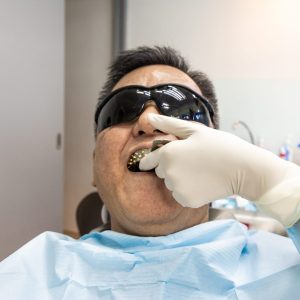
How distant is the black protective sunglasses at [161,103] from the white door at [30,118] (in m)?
0.91

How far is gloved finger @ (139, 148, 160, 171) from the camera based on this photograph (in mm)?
690

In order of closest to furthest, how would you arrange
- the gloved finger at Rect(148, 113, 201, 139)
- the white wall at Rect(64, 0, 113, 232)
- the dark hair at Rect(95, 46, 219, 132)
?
1. the gloved finger at Rect(148, 113, 201, 139)
2. the dark hair at Rect(95, 46, 219, 132)
3. the white wall at Rect(64, 0, 113, 232)

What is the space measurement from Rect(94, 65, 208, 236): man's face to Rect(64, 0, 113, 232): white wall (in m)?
1.53

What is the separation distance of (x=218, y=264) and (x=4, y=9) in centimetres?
152

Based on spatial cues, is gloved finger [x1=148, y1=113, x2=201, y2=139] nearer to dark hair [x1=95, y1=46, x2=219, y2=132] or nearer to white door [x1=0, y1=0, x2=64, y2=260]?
dark hair [x1=95, y1=46, x2=219, y2=132]

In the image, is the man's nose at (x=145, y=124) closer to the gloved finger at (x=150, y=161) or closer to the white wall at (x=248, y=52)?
the gloved finger at (x=150, y=161)

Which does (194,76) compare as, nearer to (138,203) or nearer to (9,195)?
(138,203)

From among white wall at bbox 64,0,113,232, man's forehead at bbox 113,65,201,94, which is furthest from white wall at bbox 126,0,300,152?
man's forehead at bbox 113,65,201,94

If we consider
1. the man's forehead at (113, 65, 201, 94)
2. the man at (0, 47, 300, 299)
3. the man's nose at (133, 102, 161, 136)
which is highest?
the man's forehead at (113, 65, 201, 94)

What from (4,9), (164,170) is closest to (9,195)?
(4,9)

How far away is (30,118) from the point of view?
1.67 m

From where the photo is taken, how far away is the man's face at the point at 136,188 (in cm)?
75

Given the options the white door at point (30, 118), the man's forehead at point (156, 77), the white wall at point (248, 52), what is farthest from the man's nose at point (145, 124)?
the white wall at point (248, 52)

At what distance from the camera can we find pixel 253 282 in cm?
68
